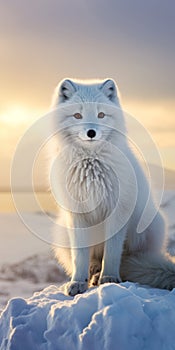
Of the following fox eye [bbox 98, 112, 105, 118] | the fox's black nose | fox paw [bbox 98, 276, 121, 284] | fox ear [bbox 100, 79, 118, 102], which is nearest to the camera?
the fox's black nose

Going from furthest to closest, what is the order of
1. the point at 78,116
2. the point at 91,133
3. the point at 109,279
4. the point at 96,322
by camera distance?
the point at 109,279 → the point at 78,116 → the point at 91,133 → the point at 96,322

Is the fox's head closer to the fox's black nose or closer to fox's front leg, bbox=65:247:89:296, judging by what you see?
the fox's black nose

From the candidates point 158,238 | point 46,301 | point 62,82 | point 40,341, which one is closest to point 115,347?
point 40,341

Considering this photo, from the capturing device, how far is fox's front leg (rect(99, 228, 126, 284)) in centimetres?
537

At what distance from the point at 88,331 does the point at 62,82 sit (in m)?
2.39

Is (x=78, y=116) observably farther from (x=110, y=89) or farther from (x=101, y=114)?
(x=110, y=89)

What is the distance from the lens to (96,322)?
4086 mm

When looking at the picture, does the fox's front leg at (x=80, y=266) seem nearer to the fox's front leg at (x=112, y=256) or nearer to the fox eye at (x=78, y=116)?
the fox's front leg at (x=112, y=256)

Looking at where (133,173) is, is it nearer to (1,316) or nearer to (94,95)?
(94,95)

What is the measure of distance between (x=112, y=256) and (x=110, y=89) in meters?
1.55

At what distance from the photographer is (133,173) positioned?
5469 mm

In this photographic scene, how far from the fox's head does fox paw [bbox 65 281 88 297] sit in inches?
48.9

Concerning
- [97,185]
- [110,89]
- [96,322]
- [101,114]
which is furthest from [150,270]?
[110,89]

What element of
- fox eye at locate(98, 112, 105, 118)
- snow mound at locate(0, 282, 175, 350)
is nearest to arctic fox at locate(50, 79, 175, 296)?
fox eye at locate(98, 112, 105, 118)
